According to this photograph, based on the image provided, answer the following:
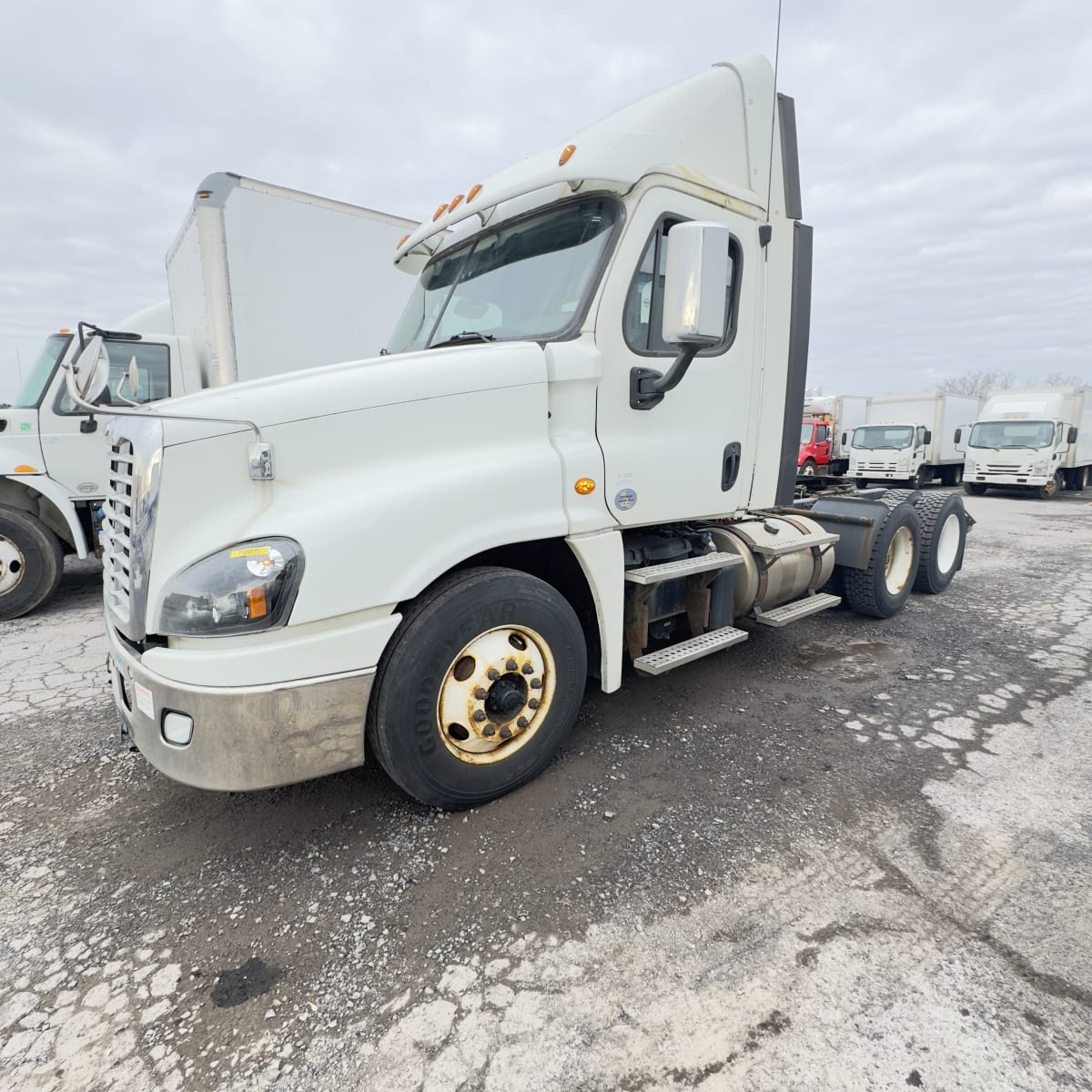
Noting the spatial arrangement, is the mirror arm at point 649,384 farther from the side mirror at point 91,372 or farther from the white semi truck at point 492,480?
the side mirror at point 91,372

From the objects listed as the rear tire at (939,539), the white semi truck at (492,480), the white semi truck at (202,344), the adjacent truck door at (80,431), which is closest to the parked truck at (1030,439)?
the rear tire at (939,539)

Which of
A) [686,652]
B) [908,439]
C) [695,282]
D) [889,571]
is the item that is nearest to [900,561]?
[889,571]

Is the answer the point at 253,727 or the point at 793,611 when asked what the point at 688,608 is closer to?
the point at 793,611

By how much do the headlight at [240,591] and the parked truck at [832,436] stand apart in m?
24.3

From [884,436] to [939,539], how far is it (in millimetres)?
18157

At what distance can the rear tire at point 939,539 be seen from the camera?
6277mm

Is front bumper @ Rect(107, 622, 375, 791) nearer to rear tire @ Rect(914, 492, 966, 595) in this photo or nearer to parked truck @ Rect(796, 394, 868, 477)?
rear tire @ Rect(914, 492, 966, 595)

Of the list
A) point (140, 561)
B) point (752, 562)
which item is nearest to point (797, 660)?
point (752, 562)

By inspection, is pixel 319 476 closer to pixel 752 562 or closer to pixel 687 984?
pixel 687 984

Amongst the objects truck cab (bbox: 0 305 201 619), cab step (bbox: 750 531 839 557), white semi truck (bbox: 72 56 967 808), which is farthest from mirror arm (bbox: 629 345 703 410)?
truck cab (bbox: 0 305 201 619)

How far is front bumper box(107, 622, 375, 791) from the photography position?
221 centimetres

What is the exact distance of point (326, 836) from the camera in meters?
2.68

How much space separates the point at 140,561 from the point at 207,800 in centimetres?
129

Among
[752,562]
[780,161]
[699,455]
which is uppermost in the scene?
[780,161]
